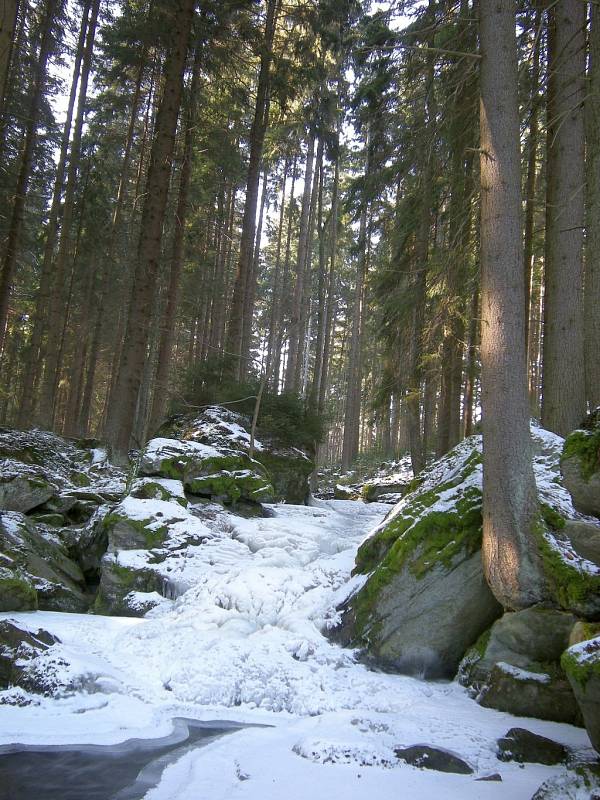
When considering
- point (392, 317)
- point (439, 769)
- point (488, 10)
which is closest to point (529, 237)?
point (392, 317)

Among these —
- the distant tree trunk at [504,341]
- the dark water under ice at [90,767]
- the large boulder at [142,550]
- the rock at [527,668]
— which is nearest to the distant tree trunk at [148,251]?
the large boulder at [142,550]

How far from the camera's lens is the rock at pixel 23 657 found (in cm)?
498

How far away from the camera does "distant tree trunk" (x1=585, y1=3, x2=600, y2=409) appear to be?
684 centimetres

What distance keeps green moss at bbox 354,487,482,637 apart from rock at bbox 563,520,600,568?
146 cm

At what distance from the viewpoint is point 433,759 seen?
408 centimetres

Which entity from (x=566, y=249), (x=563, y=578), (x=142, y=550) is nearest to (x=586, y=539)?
(x=563, y=578)

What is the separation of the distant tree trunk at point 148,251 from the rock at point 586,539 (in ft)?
32.8

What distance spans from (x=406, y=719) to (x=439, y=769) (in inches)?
32.7

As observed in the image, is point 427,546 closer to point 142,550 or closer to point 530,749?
point 530,749

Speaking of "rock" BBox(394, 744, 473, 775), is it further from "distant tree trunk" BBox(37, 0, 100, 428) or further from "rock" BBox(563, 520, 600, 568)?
"distant tree trunk" BBox(37, 0, 100, 428)

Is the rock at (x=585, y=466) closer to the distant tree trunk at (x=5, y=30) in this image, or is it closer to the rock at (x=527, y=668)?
the rock at (x=527, y=668)

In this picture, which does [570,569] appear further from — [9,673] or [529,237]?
[529,237]

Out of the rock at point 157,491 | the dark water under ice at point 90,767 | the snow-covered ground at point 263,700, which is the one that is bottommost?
the dark water under ice at point 90,767

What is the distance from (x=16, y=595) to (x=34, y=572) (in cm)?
93
